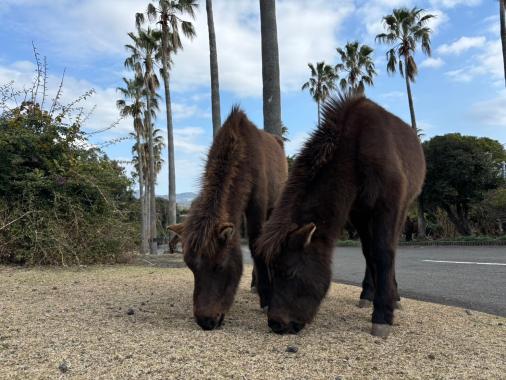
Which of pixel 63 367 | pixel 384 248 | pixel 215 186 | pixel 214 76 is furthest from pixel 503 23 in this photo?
pixel 63 367

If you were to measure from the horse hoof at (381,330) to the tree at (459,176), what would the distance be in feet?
71.7

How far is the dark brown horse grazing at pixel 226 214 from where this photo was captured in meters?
3.75

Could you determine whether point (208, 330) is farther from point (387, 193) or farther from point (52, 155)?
point (52, 155)

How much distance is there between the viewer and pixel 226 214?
13.2ft

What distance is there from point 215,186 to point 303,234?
1.04 meters

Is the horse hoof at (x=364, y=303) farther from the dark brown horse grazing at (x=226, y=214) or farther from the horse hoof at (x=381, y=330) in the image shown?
the horse hoof at (x=381, y=330)

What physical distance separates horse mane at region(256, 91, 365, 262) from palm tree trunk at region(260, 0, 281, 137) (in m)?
3.61

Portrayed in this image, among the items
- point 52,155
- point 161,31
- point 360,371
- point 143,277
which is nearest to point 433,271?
point 143,277

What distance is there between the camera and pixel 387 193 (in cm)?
386

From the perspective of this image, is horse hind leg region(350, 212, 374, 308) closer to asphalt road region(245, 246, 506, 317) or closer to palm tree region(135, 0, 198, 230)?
asphalt road region(245, 246, 506, 317)

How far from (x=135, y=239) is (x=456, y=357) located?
886cm

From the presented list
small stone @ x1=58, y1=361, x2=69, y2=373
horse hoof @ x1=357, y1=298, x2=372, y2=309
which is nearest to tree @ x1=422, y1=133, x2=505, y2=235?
horse hoof @ x1=357, y1=298, x2=372, y2=309

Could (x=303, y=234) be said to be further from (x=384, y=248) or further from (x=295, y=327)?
(x=384, y=248)

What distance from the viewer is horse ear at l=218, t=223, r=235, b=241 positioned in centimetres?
375
